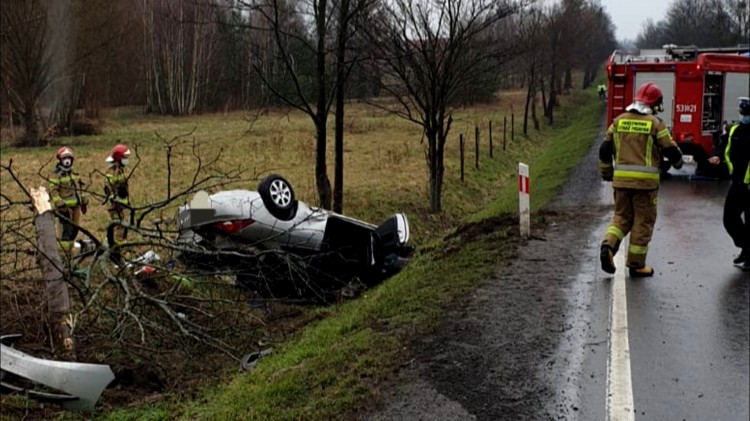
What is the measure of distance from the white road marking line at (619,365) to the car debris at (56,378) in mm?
2876

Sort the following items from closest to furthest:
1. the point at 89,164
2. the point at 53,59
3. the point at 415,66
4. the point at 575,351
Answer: the point at 575,351 < the point at 415,66 < the point at 89,164 < the point at 53,59

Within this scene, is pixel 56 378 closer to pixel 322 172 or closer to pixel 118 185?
pixel 118 185

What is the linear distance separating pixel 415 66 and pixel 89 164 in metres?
11.9

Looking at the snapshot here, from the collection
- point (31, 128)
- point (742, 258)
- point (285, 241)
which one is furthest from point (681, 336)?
point (31, 128)

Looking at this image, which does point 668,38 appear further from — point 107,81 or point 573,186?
point 573,186

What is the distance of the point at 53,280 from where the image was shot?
547 centimetres

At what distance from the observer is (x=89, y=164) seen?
820 inches

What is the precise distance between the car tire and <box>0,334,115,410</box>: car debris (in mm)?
3657

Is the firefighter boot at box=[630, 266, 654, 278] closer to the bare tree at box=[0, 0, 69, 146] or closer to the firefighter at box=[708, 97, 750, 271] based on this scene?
the firefighter at box=[708, 97, 750, 271]

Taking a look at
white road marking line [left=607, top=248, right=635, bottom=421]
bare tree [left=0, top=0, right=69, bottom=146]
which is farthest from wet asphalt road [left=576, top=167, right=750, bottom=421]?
bare tree [left=0, top=0, right=69, bottom=146]

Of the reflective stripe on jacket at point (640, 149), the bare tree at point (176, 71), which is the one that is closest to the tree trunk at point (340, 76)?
the reflective stripe on jacket at point (640, 149)

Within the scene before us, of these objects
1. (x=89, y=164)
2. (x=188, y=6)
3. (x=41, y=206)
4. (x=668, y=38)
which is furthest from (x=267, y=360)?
(x=668, y=38)

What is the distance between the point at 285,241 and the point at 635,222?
3688mm

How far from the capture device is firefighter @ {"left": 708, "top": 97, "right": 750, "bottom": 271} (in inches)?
Answer: 275
